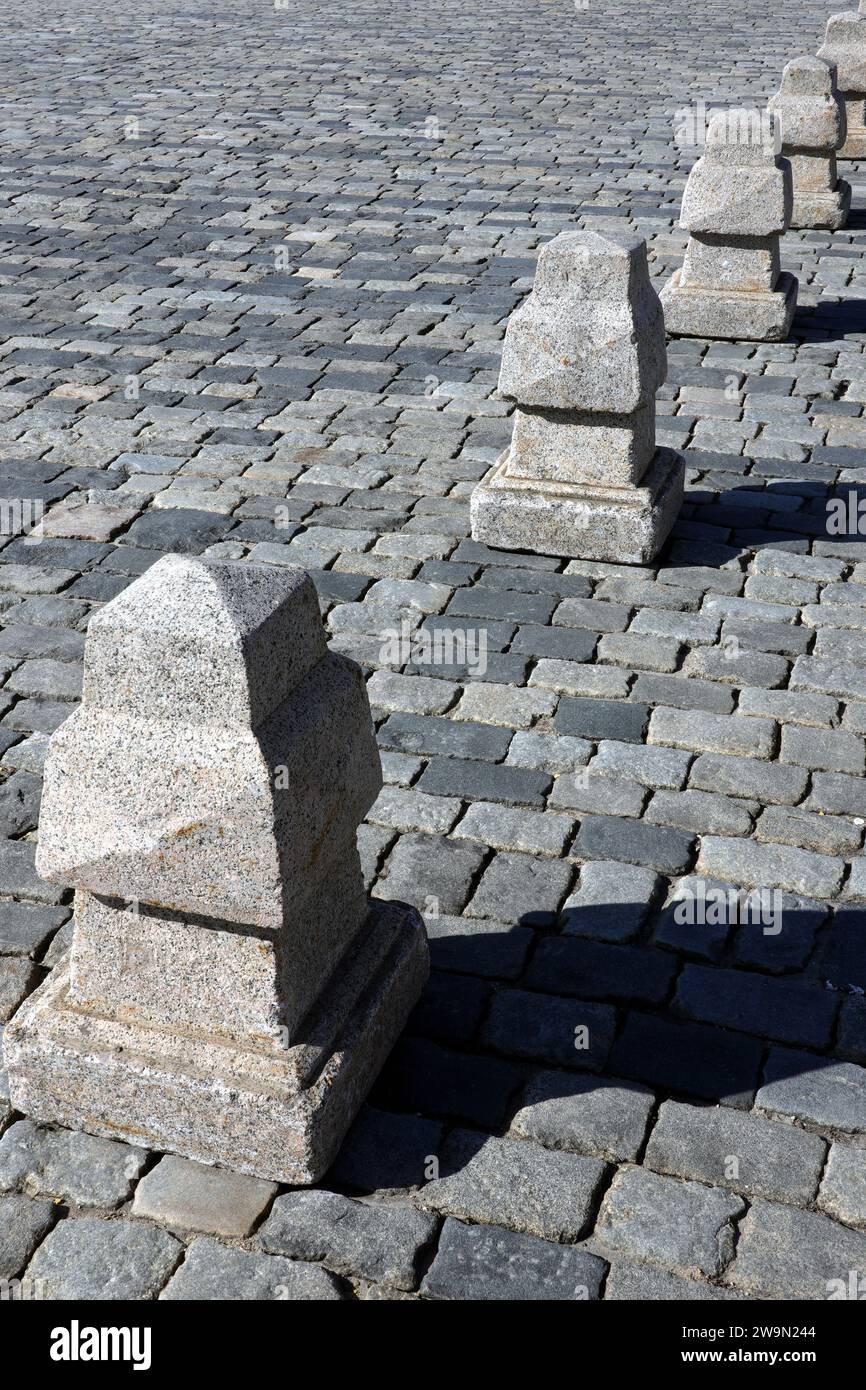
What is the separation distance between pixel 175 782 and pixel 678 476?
13.6ft

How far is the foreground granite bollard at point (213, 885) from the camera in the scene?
10.4 ft

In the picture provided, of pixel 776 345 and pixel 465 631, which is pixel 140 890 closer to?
pixel 465 631

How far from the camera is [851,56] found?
13.1 m

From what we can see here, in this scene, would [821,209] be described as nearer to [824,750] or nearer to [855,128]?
[855,128]

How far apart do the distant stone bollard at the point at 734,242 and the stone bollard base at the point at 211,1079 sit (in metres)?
6.44

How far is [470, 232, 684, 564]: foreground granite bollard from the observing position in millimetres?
6148

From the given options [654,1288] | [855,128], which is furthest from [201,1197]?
[855,128]

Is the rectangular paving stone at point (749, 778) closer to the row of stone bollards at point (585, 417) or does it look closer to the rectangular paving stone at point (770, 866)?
the rectangular paving stone at point (770, 866)

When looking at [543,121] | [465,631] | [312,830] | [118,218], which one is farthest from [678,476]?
[543,121]

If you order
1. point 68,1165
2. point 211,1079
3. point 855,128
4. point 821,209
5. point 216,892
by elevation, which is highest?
point 216,892

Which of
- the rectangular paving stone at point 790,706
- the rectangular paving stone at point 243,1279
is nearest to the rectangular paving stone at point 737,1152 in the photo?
the rectangular paving stone at point 243,1279

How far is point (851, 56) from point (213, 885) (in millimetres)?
12272

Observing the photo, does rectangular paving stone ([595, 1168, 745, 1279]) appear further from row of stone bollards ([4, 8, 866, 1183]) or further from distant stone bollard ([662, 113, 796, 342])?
distant stone bollard ([662, 113, 796, 342])

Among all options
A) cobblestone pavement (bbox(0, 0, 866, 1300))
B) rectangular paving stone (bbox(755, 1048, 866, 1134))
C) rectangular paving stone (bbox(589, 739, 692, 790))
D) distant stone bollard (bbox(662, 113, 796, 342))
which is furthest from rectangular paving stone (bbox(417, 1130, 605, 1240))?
distant stone bollard (bbox(662, 113, 796, 342))
